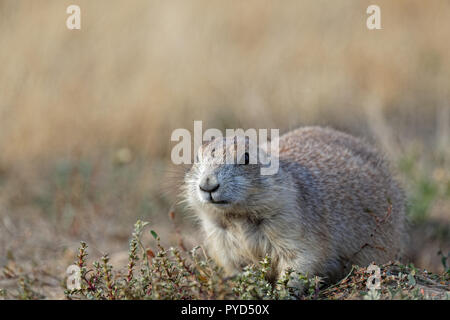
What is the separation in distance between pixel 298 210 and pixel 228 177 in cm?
74

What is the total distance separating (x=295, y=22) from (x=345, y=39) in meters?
1.02

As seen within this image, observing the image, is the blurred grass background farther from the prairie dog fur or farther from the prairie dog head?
the prairie dog head

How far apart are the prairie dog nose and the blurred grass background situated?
9.89 ft

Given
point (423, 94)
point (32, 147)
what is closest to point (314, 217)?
point (32, 147)

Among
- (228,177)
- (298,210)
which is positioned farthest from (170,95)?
(228,177)

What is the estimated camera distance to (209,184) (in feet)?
15.1

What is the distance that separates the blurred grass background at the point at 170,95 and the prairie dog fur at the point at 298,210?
2061 millimetres

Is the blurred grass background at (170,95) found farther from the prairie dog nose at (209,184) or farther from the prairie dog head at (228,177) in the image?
the prairie dog nose at (209,184)

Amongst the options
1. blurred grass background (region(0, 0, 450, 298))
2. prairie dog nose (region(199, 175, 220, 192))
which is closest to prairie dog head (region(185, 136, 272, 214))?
prairie dog nose (region(199, 175, 220, 192))

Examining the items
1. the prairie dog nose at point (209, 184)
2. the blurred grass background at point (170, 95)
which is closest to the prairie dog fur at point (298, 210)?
the prairie dog nose at point (209, 184)

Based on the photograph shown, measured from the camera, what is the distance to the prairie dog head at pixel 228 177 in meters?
4.68

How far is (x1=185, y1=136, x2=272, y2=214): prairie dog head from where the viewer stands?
4680mm

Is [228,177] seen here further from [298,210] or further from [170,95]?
[170,95]

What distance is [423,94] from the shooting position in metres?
11.2
